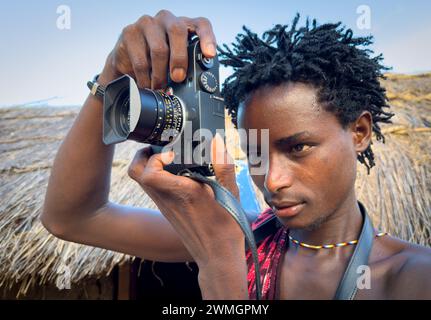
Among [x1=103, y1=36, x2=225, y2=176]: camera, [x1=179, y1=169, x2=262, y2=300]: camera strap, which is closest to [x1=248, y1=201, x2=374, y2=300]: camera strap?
[x1=179, y1=169, x2=262, y2=300]: camera strap

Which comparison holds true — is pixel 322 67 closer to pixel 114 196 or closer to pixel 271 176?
pixel 271 176

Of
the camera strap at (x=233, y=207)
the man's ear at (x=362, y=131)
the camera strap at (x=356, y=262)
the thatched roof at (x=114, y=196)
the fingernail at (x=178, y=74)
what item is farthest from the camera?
the thatched roof at (x=114, y=196)

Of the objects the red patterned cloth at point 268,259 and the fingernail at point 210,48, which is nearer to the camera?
the fingernail at point 210,48

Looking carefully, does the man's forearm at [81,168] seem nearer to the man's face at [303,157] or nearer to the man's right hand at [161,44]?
the man's right hand at [161,44]

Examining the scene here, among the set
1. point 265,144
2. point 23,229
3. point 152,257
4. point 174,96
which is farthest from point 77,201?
point 23,229

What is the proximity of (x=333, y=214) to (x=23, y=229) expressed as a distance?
208 cm

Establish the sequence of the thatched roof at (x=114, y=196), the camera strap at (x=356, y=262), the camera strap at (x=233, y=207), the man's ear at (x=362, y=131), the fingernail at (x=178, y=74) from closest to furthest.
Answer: the camera strap at (x=233, y=207)
the fingernail at (x=178, y=74)
the camera strap at (x=356, y=262)
the man's ear at (x=362, y=131)
the thatched roof at (x=114, y=196)

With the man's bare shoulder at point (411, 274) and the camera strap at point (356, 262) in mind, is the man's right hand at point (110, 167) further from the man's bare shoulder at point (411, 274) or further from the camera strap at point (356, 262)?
the man's bare shoulder at point (411, 274)

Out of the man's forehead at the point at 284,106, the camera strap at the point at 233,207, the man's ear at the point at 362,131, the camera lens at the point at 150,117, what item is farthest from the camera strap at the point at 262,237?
the man's forehead at the point at 284,106

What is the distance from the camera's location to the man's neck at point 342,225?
1.29 metres

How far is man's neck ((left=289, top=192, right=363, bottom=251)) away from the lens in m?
1.29

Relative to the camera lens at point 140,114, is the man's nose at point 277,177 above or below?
below

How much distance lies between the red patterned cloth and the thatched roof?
1308mm

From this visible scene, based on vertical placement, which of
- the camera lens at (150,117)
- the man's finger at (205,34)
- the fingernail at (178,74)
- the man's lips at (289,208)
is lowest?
the man's lips at (289,208)
